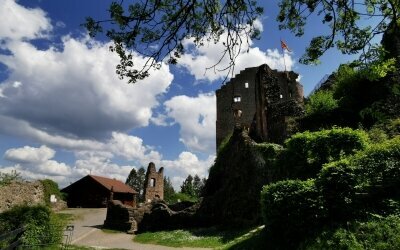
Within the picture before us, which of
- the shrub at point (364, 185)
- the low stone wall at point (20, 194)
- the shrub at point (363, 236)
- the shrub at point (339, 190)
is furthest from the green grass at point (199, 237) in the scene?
the low stone wall at point (20, 194)

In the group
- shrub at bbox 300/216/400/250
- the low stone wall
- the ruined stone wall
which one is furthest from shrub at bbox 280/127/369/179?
the ruined stone wall

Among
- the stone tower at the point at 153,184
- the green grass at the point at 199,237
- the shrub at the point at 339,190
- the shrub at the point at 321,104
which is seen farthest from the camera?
the stone tower at the point at 153,184

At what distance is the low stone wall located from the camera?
29.8 meters

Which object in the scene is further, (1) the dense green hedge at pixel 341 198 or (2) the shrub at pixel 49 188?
(2) the shrub at pixel 49 188

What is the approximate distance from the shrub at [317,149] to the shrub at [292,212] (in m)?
2.77

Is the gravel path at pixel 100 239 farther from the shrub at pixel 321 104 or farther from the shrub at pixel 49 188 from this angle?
the shrub at pixel 321 104

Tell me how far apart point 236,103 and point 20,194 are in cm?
2842

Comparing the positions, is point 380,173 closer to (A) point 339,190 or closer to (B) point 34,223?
(A) point 339,190

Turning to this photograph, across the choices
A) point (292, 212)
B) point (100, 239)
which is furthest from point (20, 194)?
point (292, 212)

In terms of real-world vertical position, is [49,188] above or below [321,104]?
below

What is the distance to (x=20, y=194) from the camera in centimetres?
3244

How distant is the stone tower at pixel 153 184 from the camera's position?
149 feet

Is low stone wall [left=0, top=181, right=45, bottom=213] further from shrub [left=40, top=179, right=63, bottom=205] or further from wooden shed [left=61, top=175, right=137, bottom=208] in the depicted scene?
wooden shed [left=61, top=175, right=137, bottom=208]

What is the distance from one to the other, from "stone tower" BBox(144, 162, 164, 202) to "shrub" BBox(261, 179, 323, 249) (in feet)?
112
